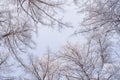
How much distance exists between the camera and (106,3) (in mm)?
7434

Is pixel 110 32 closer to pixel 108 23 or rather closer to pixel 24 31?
pixel 108 23

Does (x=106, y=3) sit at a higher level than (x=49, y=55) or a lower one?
higher

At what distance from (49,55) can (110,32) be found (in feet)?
40.3

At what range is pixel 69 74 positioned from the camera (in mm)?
17984

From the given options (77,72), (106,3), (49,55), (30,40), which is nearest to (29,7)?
(30,40)

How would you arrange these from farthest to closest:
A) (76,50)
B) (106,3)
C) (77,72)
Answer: (76,50) < (77,72) < (106,3)

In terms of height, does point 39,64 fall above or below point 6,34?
below

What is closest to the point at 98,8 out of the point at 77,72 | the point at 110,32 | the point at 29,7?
the point at 110,32

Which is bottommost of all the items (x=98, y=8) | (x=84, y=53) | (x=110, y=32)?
(x=84, y=53)

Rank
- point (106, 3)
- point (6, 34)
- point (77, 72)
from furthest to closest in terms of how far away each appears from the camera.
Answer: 1. point (77, 72)
2. point (6, 34)
3. point (106, 3)

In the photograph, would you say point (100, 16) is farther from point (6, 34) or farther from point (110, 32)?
point (6, 34)

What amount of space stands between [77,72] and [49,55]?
3.21m

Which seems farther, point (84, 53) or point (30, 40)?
point (84, 53)

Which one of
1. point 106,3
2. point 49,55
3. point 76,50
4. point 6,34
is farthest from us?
point 49,55
